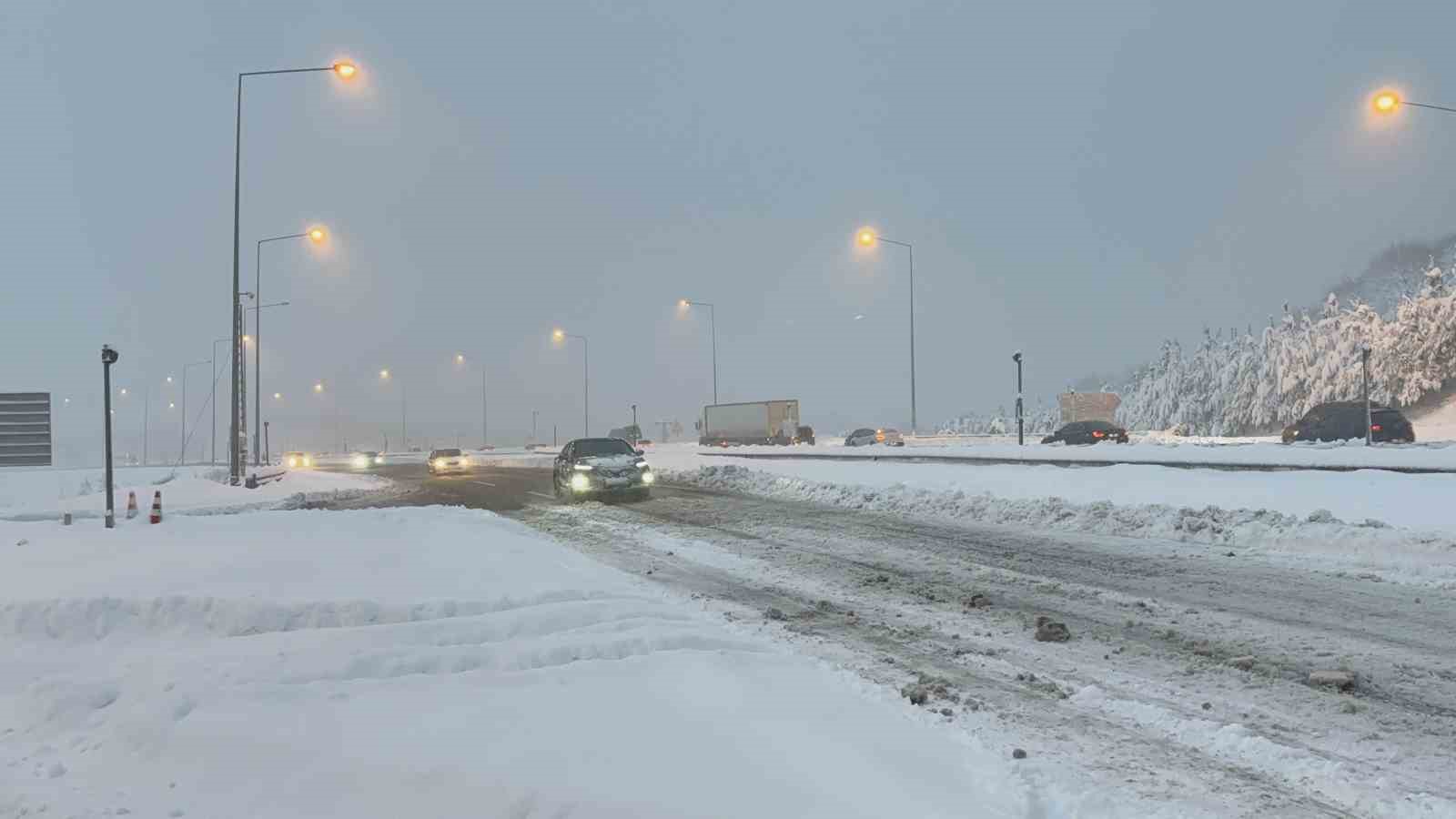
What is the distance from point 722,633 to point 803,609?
1466mm

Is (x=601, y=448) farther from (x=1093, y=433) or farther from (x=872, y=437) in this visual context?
(x=872, y=437)

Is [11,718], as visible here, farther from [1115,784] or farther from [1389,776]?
[1389,776]

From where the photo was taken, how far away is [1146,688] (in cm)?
513

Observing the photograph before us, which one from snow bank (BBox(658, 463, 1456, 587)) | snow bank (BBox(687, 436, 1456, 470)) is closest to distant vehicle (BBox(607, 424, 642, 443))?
snow bank (BBox(687, 436, 1456, 470))

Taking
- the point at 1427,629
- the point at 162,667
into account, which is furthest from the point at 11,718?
the point at 1427,629

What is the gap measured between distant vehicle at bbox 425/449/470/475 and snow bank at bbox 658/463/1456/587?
1146 inches

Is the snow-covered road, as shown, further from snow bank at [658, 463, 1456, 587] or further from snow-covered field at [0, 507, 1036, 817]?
snow bank at [658, 463, 1456, 587]

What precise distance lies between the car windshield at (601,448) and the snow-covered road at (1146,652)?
10.2 metres

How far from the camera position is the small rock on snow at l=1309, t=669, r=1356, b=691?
200 inches

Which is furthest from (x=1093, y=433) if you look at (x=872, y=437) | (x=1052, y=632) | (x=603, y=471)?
(x=1052, y=632)

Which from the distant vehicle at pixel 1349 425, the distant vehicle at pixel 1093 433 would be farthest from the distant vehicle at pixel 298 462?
the distant vehicle at pixel 1349 425

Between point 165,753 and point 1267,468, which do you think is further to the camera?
point 1267,468

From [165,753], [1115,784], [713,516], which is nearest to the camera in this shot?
[1115,784]

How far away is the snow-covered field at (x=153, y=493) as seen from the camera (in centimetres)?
2055
